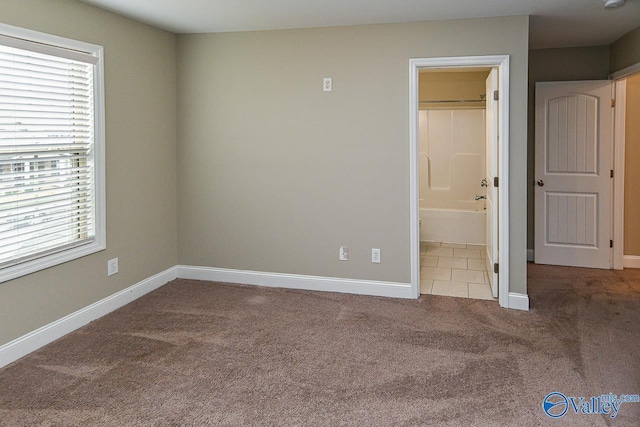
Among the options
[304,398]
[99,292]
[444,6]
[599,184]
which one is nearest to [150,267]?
[99,292]

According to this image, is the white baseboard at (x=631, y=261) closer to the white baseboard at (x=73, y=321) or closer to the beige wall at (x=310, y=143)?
the beige wall at (x=310, y=143)

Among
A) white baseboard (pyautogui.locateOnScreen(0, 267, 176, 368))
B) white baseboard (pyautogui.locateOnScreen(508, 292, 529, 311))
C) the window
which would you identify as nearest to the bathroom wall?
white baseboard (pyautogui.locateOnScreen(508, 292, 529, 311))

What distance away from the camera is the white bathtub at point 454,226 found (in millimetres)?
6379

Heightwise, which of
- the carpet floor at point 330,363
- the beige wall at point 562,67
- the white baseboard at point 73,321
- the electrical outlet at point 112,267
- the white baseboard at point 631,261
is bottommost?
the carpet floor at point 330,363

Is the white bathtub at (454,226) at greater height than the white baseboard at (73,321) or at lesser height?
greater

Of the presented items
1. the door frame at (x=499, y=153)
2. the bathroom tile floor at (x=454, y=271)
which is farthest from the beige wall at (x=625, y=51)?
the bathroom tile floor at (x=454, y=271)

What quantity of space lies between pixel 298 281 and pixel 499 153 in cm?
206

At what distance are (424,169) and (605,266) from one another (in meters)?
2.79

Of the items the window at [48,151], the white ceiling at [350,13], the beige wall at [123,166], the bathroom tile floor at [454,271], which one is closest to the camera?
the window at [48,151]

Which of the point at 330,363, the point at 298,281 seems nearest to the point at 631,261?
the point at 298,281

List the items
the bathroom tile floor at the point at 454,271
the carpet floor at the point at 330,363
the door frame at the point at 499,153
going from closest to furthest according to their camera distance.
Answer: the carpet floor at the point at 330,363 → the door frame at the point at 499,153 → the bathroom tile floor at the point at 454,271

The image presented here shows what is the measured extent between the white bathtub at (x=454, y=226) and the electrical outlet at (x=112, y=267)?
4.15m

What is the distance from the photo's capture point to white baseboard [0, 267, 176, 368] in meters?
2.95

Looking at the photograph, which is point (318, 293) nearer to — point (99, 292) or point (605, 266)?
point (99, 292)
